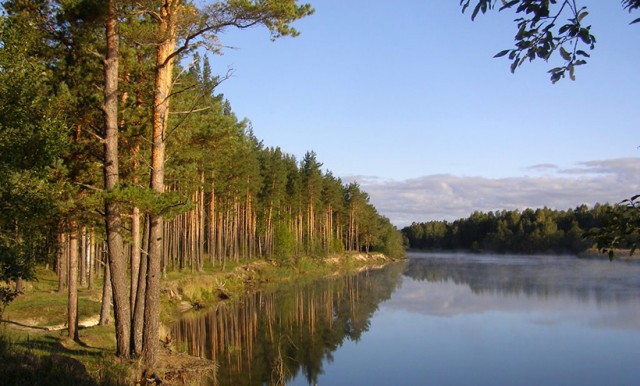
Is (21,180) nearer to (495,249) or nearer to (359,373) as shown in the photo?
(359,373)

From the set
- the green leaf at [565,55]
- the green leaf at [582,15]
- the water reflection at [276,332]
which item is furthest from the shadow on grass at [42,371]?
the green leaf at [582,15]

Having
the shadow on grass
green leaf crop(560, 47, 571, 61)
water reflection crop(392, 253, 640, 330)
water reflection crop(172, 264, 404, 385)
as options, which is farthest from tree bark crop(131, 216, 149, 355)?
water reflection crop(392, 253, 640, 330)

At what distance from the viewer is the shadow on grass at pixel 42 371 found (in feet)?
25.1

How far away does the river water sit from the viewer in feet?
53.8

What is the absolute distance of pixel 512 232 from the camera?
134 m

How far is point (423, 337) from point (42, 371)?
17251 mm

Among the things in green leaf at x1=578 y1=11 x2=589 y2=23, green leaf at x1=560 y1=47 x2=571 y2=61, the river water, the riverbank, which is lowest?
the river water

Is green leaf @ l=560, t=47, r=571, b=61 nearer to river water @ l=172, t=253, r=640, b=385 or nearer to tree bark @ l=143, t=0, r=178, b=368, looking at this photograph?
river water @ l=172, t=253, r=640, b=385

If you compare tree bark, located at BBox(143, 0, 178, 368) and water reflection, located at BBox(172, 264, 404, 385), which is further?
water reflection, located at BBox(172, 264, 404, 385)

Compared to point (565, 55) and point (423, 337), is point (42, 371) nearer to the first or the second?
point (565, 55)

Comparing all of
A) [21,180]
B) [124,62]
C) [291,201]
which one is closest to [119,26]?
[124,62]

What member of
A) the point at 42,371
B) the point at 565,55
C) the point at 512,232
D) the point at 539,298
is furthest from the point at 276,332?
the point at 512,232

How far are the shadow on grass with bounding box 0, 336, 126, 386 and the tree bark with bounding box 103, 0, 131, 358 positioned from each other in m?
1.49

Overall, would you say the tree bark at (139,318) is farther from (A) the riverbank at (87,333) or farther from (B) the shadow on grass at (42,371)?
(B) the shadow on grass at (42,371)
